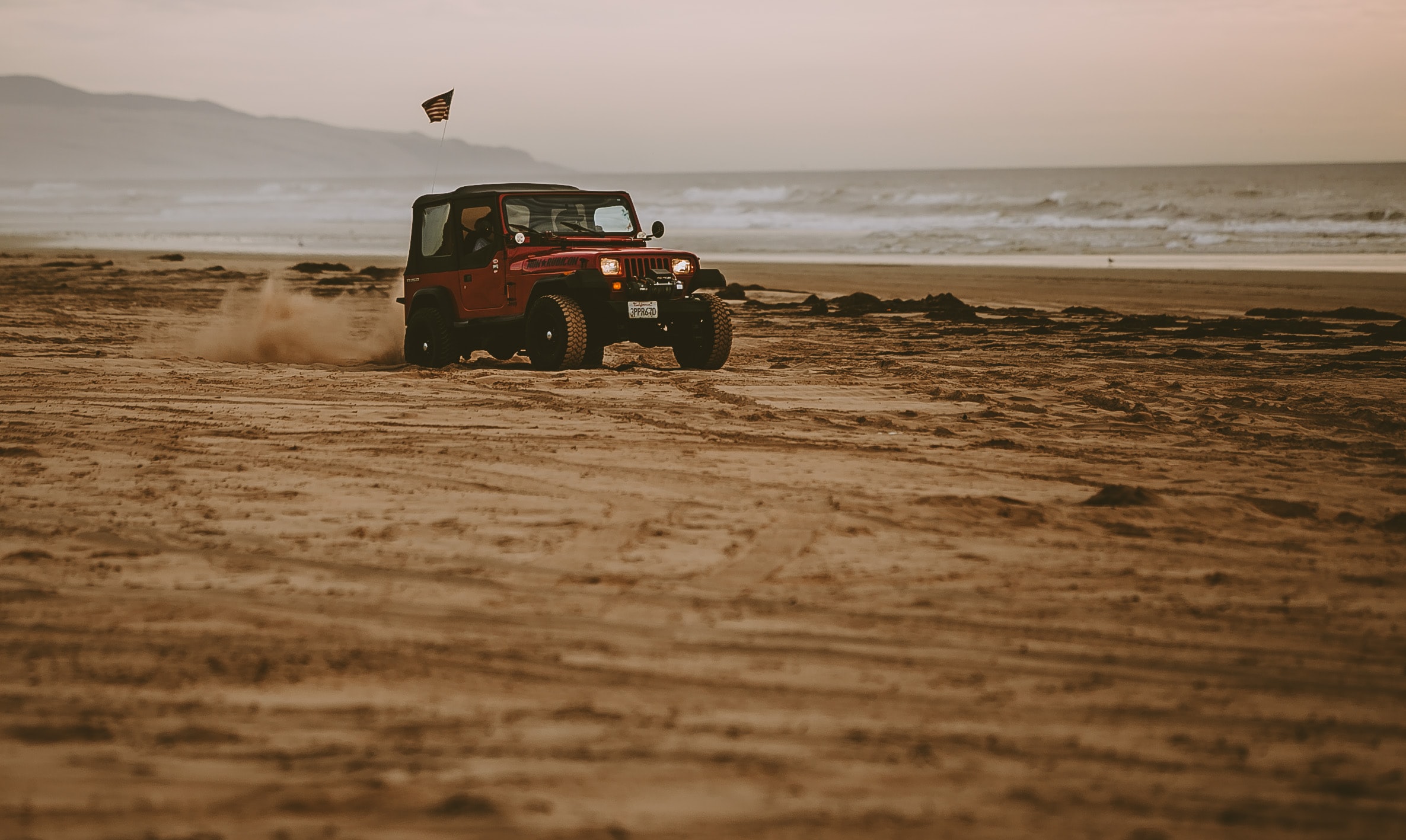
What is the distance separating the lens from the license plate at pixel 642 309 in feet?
35.8

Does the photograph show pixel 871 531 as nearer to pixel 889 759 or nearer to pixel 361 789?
pixel 889 759

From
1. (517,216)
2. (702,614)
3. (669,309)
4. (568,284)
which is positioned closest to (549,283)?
(568,284)

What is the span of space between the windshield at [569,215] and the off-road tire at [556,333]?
792 mm

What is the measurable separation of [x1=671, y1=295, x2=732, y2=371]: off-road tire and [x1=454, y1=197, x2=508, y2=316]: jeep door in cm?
164

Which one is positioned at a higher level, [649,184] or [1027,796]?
[649,184]

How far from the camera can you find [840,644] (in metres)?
4.14

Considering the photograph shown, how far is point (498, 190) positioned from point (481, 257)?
60 centimetres

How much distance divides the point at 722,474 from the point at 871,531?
1.39 m

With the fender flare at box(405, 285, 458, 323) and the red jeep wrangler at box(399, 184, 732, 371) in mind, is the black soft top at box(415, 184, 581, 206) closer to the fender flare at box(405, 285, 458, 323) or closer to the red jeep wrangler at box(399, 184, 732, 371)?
the red jeep wrangler at box(399, 184, 732, 371)

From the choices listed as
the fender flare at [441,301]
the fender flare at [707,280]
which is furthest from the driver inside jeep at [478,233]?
the fender flare at [707,280]

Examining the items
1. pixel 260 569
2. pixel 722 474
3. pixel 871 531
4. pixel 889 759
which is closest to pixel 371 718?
pixel 889 759

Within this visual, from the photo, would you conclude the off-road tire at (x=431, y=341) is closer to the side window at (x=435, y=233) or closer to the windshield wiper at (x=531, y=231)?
the side window at (x=435, y=233)

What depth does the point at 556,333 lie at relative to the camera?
36.2 feet

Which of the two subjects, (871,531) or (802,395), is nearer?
(871,531)
